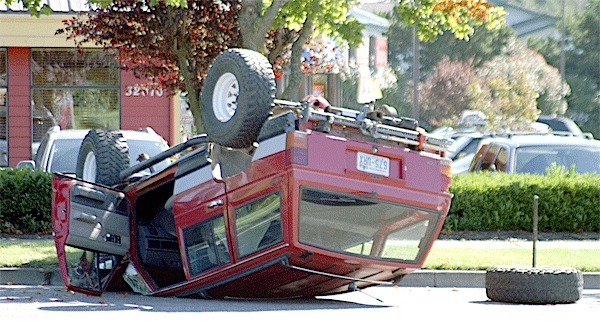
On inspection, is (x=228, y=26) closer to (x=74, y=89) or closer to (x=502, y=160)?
(x=502, y=160)

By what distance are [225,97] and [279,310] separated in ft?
6.46

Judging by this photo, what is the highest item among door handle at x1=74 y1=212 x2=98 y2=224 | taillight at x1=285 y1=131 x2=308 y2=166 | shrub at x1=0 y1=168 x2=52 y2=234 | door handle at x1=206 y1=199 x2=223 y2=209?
taillight at x1=285 y1=131 x2=308 y2=166

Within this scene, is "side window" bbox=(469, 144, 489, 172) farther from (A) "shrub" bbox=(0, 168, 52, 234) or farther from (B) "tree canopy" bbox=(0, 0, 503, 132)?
(A) "shrub" bbox=(0, 168, 52, 234)

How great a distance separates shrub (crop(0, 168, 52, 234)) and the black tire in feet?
24.6

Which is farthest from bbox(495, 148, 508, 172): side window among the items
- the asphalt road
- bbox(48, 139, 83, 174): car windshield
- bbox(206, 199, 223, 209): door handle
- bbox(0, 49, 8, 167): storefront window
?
bbox(0, 49, 8, 167): storefront window

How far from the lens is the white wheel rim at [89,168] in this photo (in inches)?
492

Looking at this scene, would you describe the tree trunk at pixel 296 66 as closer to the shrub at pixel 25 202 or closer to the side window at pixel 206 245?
the shrub at pixel 25 202

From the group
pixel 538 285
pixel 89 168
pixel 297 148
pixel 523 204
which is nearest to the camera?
pixel 297 148

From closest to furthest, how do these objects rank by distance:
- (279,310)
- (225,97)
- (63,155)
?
1. (279,310)
2. (225,97)
3. (63,155)

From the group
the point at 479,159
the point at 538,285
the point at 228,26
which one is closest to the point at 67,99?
the point at 228,26

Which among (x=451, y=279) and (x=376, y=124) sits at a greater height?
(x=376, y=124)

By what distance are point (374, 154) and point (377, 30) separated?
146 ft

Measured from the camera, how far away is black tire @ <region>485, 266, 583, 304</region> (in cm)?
1118

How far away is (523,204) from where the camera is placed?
17812mm
